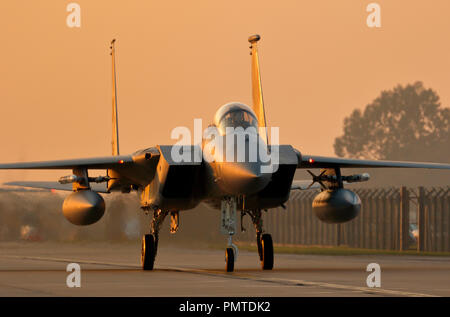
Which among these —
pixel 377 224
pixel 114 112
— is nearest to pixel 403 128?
pixel 377 224

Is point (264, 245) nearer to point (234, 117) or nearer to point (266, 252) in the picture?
point (266, 252)

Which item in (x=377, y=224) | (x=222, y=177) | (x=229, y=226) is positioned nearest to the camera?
(x=222, y=177)

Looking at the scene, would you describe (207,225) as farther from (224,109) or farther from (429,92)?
(429,92)

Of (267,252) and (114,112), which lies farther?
(114,112)

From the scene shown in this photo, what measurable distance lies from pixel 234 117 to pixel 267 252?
12.4 feet

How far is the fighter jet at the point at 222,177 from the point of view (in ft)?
63.7

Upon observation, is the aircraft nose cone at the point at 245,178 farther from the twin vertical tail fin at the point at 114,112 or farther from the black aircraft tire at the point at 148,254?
the twin vertical tail fin at the point at 114,112

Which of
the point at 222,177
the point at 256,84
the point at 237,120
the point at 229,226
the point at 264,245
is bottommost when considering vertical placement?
the point at 264,245

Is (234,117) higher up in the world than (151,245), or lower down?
higher up

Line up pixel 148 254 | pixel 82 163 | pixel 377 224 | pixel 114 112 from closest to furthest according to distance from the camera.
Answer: pixel 148 254 < pixel 82 163 < pixel 114 112 < pixel 377 224

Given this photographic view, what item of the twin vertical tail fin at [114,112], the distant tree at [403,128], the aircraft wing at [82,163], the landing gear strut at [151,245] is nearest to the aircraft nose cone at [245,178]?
the landing gear strut at [151,245]

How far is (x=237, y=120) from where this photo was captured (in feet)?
66.5
